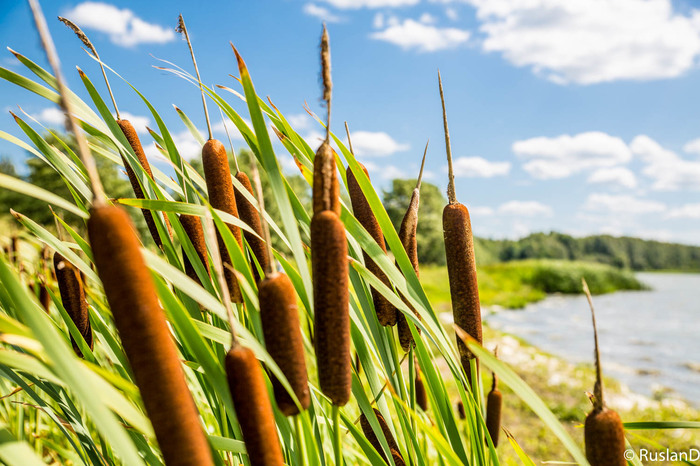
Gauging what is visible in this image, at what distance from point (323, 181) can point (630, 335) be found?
45.4ft

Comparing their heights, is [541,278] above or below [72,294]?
below

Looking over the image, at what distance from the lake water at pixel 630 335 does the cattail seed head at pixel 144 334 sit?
26.7 ft

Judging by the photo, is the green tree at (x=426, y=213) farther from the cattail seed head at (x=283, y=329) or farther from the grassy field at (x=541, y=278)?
the cattail seed head at (x=283, y=329)

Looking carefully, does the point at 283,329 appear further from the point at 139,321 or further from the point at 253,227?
the point at 253,227

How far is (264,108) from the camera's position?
2.63 feet

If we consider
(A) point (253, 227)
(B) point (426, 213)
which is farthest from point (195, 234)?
(B) point (426, 213)

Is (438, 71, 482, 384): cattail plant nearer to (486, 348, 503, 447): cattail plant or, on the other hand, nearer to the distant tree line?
(486, 348, 503, 447): cattail plant

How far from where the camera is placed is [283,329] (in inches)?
18.3

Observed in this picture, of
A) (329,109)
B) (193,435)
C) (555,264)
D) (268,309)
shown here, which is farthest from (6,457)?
(555,264)

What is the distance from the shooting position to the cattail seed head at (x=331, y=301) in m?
0.46

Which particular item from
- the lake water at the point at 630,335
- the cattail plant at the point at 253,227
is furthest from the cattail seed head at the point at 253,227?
the lake water at the point at 630,335

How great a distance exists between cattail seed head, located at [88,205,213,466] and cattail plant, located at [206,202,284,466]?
7 centimetres

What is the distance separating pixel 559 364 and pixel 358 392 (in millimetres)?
8110

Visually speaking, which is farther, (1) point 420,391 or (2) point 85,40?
(1) point 420,391
